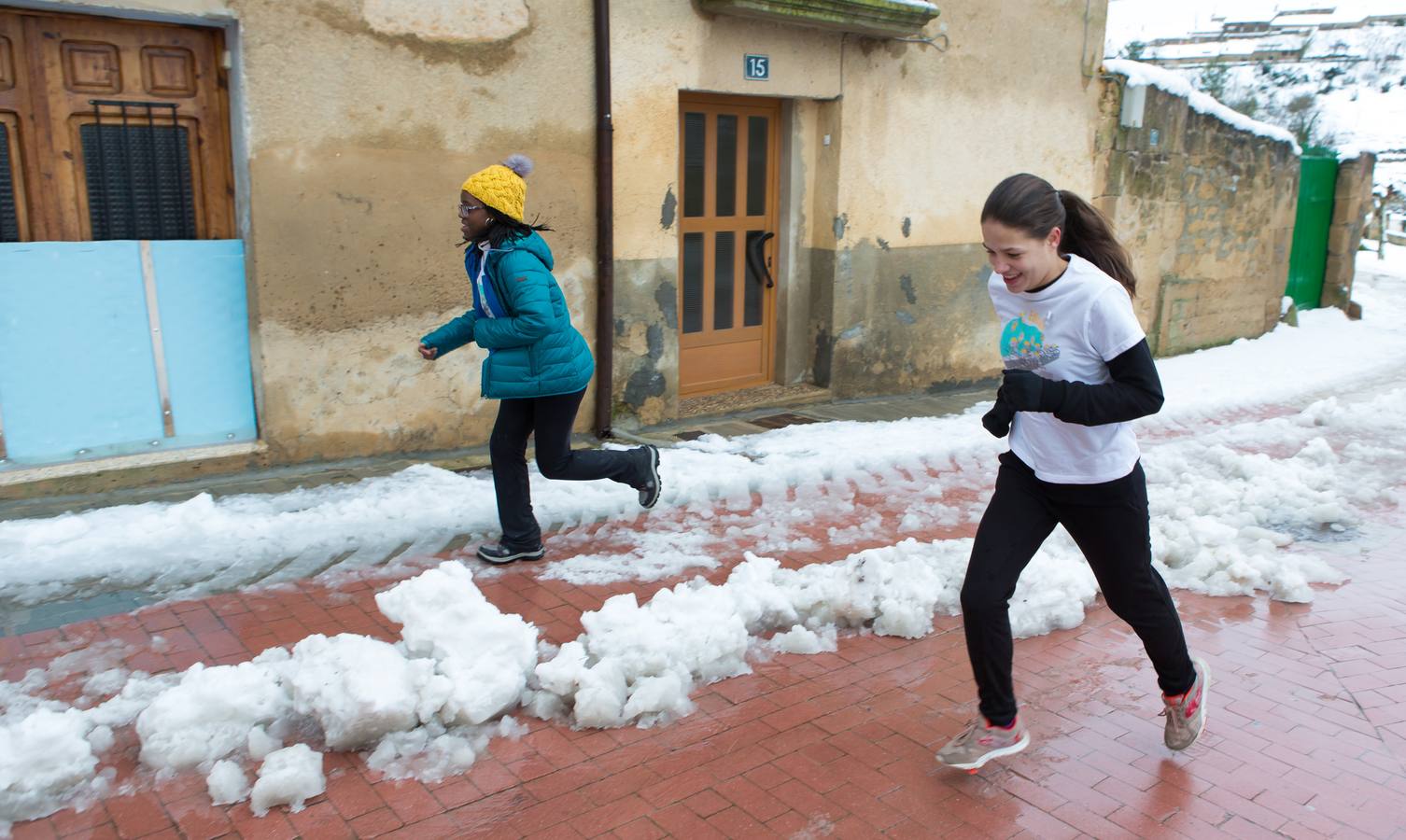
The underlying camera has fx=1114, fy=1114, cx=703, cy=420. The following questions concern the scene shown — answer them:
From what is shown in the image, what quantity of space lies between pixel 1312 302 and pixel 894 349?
9.22 meters

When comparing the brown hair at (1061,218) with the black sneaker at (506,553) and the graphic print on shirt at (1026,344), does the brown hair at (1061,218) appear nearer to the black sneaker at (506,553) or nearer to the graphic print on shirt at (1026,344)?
the graphic print on shirt at (1026,344)

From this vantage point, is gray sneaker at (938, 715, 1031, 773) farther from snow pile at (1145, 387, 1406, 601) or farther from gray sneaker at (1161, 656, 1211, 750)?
snow pile at (1145, 387, 1406, 601)

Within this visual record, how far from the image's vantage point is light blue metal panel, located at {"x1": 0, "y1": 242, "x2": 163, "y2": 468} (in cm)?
546

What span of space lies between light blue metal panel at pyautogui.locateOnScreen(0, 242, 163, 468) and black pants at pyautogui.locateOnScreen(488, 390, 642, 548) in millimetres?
2209

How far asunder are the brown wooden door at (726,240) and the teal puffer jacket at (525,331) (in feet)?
11.5

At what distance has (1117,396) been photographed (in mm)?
2963

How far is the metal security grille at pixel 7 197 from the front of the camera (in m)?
5.41

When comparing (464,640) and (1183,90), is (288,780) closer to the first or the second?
(464,640)

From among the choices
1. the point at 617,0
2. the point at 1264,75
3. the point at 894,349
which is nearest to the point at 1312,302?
the point at 894,349

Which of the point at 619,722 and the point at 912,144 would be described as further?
the point at 912,144

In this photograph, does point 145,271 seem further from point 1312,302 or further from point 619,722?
point 1312,302

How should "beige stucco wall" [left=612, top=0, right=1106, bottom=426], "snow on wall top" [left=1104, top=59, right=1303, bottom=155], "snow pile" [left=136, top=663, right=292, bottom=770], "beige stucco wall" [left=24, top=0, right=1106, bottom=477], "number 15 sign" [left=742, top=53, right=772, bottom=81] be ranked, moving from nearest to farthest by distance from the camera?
"snow pile" [left=136, top=663, right=292, bottom=770]
"beige stucco wall" [left=24, top=0, right=1106, bottom=477]
"beige stucco wall" [left=612, top=0, right=1106, bottom=426]
"number 15 sign" [left=742, top=53, right=772, bottom=81]
"snow on wall top" [left=1104, top=59, right=1303, bottom=155]

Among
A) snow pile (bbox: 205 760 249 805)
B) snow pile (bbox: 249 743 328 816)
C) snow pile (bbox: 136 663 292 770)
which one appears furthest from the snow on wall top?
snow pile (bbox: 205 760 249 805)

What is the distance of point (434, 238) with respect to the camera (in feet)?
21.4
